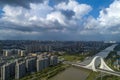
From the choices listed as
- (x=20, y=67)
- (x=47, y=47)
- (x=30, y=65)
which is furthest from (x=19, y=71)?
(x=47, y=47)

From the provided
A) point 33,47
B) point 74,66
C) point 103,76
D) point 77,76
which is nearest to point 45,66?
point 74,66

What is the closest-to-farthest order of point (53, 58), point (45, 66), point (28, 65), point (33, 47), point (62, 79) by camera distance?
point (62, 79) < point (28, 65) < point (45, 66) < point (53, 58) < point (33, 47)

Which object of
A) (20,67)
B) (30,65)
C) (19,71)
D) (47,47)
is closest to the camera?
(19,71)

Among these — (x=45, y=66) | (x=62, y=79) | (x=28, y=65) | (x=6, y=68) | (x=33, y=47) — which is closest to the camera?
(x=62, y=79)

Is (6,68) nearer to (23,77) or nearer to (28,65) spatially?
(23,77)

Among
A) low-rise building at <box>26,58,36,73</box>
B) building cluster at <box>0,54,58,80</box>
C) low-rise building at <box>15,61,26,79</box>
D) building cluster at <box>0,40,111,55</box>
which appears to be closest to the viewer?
building cluster at <box>0,54,58,80</box>

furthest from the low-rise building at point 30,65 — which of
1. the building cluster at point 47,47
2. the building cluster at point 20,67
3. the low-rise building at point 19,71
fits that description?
the building cluster at point 47,47

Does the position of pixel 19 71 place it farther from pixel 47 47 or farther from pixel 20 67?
pixel 47 47

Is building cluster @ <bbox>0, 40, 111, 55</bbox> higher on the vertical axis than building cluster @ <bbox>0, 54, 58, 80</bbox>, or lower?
higher

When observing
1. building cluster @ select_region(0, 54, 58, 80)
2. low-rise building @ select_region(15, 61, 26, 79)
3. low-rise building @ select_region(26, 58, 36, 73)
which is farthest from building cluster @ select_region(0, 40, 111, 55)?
low-rise building @ select_region(15, 61, 26, 79)

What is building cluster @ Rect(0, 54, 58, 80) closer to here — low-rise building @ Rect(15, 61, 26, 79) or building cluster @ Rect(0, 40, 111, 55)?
low-rise building @ Rect(15, 61, 26, 79)

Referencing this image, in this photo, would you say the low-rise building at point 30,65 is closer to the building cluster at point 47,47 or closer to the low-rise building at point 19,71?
the low-rise building at point 19,71
